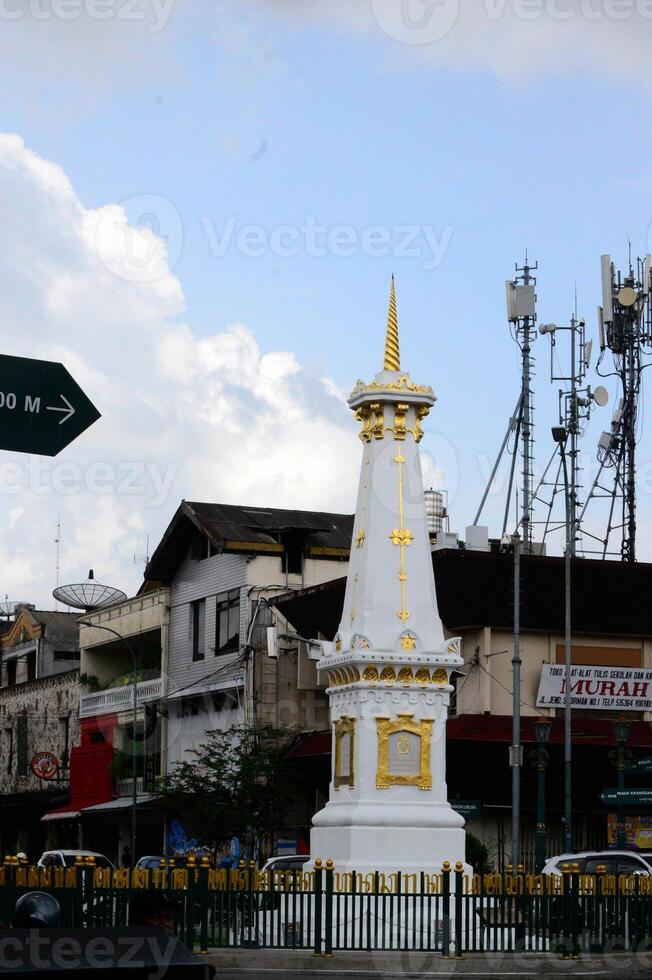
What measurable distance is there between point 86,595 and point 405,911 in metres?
42.7

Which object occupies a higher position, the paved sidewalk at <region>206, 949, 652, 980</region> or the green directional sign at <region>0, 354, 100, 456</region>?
the green directional sign at <region>0, 354, 100, 456</region>

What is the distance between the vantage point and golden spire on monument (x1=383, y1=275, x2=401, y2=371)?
1035 inches

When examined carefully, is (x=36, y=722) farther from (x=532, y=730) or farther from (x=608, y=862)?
(x=608, y=862)

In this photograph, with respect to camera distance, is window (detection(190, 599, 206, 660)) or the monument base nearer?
the monument base

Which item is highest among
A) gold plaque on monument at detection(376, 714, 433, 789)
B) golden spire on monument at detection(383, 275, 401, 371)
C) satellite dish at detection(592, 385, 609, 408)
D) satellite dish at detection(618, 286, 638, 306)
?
satellite dish at detection(618, 286, 638, 306)

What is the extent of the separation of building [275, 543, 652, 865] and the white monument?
14.5 metres

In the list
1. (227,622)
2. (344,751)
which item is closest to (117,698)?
(227,622)

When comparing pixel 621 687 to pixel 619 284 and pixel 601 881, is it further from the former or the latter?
pixel 601 881

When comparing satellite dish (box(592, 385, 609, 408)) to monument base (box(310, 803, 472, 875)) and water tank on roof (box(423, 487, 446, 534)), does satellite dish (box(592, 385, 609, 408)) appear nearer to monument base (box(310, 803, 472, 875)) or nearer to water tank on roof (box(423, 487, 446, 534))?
water tank on roof (box(423, 487, 446, 534))

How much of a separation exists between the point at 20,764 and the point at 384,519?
4673 centimetres

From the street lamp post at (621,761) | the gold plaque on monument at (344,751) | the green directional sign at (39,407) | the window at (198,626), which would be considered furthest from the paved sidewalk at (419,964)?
the window at (198,626)

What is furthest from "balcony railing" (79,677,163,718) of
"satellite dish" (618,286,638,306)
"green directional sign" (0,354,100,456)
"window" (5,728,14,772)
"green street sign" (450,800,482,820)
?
"green directional sign" (0,354,100,456)

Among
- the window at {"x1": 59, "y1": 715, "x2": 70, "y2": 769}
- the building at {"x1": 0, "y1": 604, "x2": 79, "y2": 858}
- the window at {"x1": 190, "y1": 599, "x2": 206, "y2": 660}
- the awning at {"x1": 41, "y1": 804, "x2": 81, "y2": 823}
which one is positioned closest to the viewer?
the window at {"x1": 190, "y1": 599, "x2": 206, "y2": 660}

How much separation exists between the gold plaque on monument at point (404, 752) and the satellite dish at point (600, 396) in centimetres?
2317
